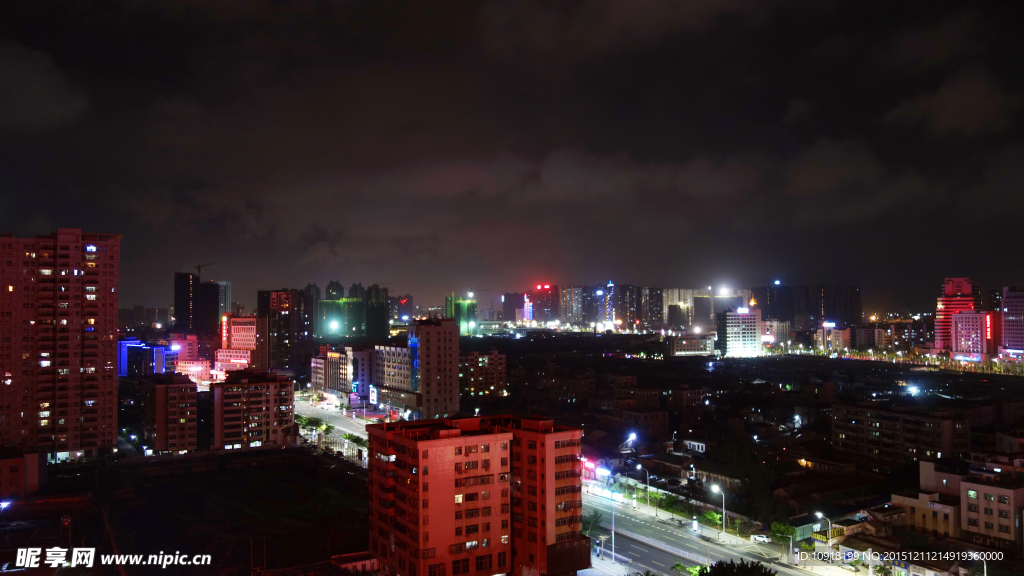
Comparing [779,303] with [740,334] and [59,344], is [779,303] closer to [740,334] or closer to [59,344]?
[740,334]

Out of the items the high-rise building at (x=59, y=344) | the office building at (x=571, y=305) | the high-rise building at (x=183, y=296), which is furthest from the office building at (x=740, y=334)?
the high-rise building at (x=59, y=344)

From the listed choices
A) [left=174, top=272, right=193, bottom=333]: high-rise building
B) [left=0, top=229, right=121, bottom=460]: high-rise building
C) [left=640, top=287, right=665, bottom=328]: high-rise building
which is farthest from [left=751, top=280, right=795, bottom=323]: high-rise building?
[left=0, top=229, right=121, bottom=460]: high-rise building

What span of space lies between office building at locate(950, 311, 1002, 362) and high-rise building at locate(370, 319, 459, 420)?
31.9 meters

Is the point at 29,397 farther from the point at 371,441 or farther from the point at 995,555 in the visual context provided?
the point at 995,555

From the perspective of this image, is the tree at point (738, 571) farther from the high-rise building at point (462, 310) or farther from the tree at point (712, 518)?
the high-rise building at point (462, 310)

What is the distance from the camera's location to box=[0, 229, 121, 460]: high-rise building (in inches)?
608

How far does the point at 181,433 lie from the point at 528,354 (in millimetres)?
30586

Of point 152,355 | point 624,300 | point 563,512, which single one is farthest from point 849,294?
point 563,512

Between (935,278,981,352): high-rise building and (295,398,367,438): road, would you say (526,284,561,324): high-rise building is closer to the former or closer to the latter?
(935,278,981,352): high-rise building

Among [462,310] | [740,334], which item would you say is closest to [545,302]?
[462,310]

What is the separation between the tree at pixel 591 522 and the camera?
404 inches

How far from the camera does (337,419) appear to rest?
22578 mm

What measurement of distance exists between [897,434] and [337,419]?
649 inches

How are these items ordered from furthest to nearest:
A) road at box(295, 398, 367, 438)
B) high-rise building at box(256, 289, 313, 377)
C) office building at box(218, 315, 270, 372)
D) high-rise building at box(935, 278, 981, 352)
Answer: high-rise building at box(935, 278, 981, 352), high-rise building at box(256, 289, 313, 377), office building at box(218, 315, 270, 372), road at box(295, 398, 367, 438)
